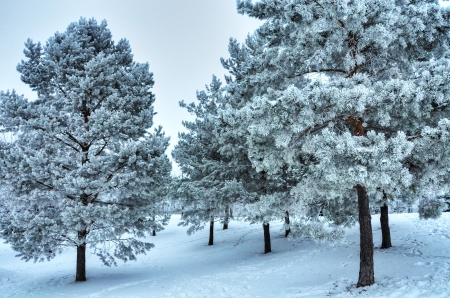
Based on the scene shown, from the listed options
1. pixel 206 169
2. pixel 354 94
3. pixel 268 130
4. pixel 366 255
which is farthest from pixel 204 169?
pixel 354 94

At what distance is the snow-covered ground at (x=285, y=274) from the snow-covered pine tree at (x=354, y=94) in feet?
4.00

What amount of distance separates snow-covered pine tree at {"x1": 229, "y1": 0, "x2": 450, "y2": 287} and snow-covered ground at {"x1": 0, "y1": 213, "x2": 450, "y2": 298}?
1.22m

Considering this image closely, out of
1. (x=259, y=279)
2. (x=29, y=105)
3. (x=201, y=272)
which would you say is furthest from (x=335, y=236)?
(x=29, y=105)

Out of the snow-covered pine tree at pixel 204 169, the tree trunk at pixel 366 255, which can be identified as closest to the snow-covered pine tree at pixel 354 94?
the tree trunk at pixel 366 255

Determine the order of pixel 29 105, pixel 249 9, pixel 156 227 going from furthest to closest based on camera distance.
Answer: pixel 156 227 → pixel 29 105 → pixel 249 9

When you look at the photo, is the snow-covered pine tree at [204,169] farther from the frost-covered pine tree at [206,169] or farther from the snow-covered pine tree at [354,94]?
the snow-covered pine tree at [354,94]

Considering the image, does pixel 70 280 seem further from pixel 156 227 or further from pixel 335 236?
pixel 335 236

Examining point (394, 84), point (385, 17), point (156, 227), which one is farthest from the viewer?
point (156, 227)

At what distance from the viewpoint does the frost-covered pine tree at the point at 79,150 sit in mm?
9359

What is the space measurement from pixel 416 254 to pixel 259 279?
5275mm

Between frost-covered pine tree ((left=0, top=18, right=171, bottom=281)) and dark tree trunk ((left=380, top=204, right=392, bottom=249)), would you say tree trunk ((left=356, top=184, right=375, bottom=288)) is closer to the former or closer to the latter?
dark tree trunk ((left=380, top=204, right=392, bottom=249))

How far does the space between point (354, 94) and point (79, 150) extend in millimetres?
10457

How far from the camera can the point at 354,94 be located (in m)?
5.54

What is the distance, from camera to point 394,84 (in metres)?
5.51
